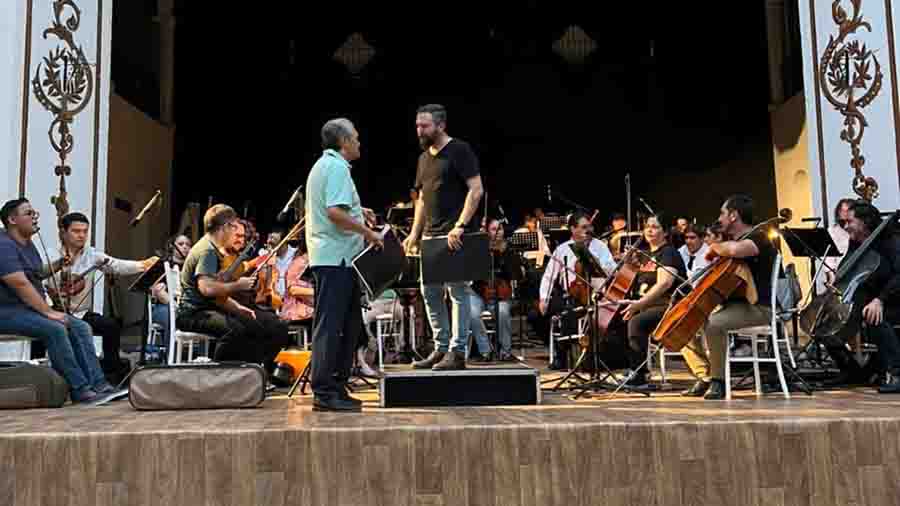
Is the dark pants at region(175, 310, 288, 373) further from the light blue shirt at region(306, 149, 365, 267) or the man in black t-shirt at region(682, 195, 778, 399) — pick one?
the man in black t-shirt at region(682, 195, 778, 399)

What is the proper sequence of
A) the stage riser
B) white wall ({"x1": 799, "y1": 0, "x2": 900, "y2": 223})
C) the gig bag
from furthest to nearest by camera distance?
white wall ({"x1": 799, "y1": 0, "x2": 900, "y2": 223}) < the gig bag < the stage riser

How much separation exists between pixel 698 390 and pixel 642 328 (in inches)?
23.4

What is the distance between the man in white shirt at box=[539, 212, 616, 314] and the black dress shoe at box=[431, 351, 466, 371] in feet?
4.66

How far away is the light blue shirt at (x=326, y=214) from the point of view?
398cm

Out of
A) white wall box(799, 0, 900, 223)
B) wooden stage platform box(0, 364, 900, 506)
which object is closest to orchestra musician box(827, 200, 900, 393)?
white wall box(799, 0, 900, 223)

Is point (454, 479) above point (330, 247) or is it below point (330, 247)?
below

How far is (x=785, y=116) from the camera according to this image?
11.0 meters

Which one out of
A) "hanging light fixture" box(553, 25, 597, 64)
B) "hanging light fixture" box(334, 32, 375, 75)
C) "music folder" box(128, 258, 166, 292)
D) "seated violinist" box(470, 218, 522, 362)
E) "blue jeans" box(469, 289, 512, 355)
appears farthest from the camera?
"hanging light fixture" box(334, 32, 375, 75)

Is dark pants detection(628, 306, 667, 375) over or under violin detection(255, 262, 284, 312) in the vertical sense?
under

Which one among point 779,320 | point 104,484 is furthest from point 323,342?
point 779,320

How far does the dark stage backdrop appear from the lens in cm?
1191

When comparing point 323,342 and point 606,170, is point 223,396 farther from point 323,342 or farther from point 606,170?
point 606,170

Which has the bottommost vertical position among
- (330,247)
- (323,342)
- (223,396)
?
(223,396)

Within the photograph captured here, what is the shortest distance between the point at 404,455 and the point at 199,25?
397 inches
